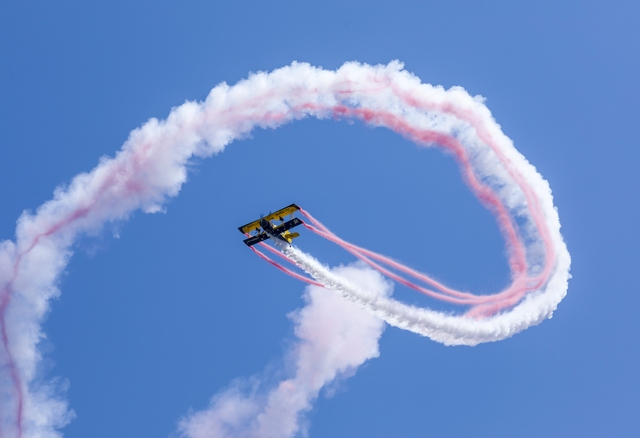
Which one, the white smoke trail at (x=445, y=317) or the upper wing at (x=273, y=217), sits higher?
the upper wing at (x=273, y=217)

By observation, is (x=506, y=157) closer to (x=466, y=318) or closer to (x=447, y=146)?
(x=447, y=146)

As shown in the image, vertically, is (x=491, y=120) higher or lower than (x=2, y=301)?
higher

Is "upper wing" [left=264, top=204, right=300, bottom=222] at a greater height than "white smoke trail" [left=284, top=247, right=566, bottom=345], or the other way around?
"upper wing" [left=264, top=204, right=300, bottom=222]

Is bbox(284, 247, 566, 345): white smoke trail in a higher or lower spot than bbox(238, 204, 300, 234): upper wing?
lower

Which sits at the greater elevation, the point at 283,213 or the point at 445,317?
the point at 283,213

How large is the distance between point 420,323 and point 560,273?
8084mm

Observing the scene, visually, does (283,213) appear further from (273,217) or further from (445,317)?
(445,317)

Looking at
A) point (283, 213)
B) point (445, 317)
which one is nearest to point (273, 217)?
point (283, 213)

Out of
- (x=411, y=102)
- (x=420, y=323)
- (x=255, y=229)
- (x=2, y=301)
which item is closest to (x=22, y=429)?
(x=2, y=301)

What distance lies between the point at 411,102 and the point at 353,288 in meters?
10.6

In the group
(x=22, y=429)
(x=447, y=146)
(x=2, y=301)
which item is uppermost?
(x=447, y=146)

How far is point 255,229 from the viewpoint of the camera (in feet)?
271

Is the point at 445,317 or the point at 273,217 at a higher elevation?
the point at 273,217

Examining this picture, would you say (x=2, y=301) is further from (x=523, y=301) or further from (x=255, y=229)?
(x=523, y=301)
